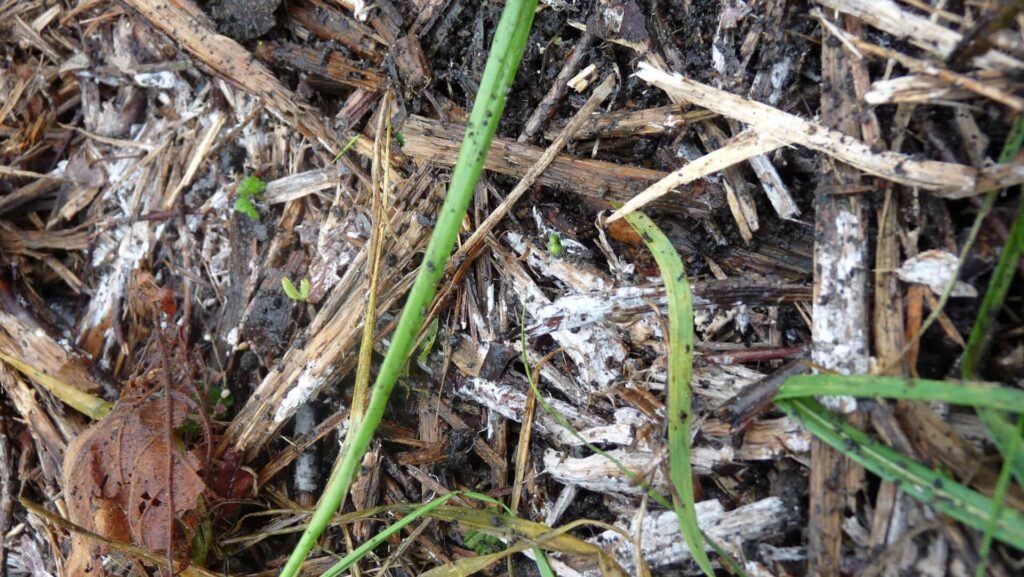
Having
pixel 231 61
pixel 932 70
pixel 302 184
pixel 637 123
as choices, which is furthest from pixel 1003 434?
pixel 231 61

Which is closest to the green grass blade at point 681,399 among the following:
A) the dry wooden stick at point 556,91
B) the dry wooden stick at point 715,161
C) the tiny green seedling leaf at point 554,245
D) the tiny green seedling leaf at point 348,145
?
the dry wooden stick at point 715,161

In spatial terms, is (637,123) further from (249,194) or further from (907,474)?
(249,194)

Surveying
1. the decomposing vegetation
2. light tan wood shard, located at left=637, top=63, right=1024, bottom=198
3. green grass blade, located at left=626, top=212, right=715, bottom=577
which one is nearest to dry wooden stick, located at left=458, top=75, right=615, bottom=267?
the decomposing vegetation

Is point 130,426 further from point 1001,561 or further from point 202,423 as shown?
point 1001,561

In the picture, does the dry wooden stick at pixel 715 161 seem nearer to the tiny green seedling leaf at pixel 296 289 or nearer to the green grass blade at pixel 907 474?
the green grass blade at pixel 907 474

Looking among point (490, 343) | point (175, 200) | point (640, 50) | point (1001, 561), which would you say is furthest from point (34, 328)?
point (1001, 561)

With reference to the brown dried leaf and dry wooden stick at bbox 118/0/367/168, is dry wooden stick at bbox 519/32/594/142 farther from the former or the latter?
the brown dried leaf

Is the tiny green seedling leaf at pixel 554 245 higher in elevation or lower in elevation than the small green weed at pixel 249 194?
higher
